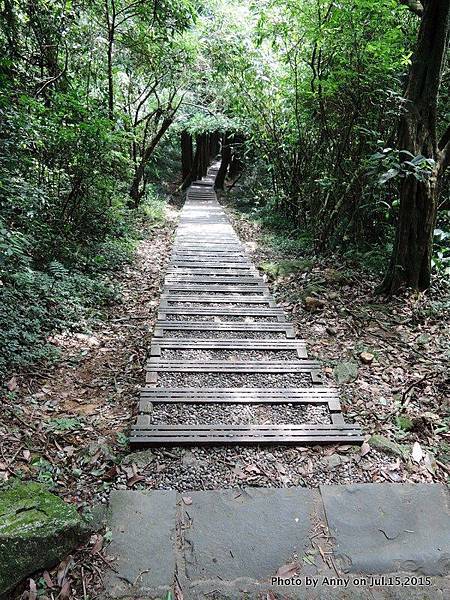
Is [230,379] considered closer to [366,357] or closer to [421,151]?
[366,357]

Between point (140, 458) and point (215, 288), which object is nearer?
point (140, 458)

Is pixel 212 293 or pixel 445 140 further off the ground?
pixel 445 140

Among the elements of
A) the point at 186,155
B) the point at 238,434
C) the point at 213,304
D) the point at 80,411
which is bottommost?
the point at 80,411

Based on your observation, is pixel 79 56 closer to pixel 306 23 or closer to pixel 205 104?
pixel 306 23

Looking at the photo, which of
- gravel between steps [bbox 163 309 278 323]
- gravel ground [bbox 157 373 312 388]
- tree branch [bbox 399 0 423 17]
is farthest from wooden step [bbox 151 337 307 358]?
tree branch [bbox 399 0 423 17]

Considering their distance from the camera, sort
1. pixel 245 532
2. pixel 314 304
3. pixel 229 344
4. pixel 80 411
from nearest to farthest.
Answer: pixel 245 532
pixel 80 411
pixel 229 344
pixel 314 304

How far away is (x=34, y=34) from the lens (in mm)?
6102

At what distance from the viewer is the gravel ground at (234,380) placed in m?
3.46

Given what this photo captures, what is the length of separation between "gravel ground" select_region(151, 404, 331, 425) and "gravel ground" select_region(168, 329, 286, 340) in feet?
4.05

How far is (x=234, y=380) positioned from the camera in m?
3.54

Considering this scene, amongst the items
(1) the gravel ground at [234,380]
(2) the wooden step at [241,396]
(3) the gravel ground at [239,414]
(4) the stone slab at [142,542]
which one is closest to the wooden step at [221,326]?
(1) the gravel ground at [234,380]

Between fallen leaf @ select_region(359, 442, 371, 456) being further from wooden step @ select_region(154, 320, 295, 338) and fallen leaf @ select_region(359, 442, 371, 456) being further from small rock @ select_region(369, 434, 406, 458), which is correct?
wooden step @ select_region(154, 320, 295, 338)

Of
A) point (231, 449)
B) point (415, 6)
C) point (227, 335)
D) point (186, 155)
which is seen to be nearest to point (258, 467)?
point (231, 449)

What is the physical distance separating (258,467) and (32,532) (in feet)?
4.24
